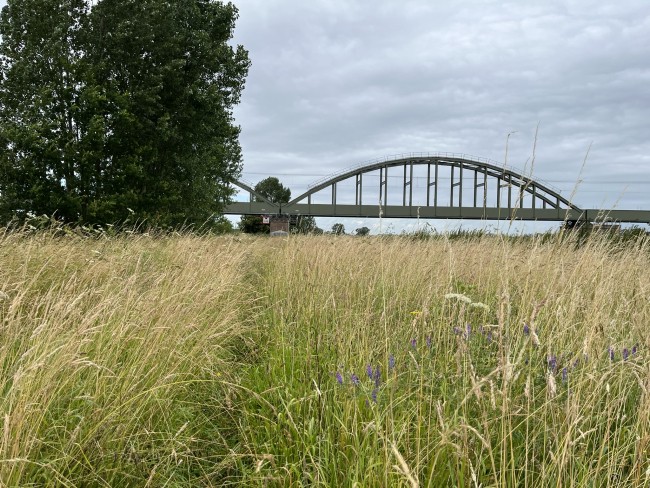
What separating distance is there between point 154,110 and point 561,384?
54.3ft

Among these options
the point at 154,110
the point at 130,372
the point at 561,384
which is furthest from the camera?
the point at 154,110

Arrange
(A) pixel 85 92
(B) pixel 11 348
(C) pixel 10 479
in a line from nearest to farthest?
(C) pixel 10 479 < (B) pixel 11 348 < (A) pixel 85 92

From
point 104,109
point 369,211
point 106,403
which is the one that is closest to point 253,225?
point 369,211

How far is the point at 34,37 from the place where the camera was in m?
15.7

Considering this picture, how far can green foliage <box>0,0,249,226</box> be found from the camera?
15.0 m

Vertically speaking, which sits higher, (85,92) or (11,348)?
(85,92)

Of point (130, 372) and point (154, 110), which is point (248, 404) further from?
point (154, 110)

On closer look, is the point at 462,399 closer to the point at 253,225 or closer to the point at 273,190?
the point at 253,225

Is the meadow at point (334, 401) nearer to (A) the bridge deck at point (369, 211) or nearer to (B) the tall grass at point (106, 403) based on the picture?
(B) the tall grass at point (106, 403)

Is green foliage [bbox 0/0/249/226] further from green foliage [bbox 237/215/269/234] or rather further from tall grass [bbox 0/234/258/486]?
green foliage [bbox 237/215/269/234]

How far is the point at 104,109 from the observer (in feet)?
52.2

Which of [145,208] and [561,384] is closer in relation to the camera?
[561,384]

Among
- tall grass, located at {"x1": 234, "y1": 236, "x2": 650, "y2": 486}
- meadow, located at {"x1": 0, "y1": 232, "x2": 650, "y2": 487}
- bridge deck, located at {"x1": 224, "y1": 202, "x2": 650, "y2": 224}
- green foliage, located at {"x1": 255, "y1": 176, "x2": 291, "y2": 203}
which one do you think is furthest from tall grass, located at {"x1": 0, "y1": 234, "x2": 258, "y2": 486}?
green foliage, located at {"x1": 255, "y1": 176, "x2": 291, "y2": 203}

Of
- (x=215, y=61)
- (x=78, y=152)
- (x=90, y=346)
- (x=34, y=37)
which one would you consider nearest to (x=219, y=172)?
(x=215, y=61)
